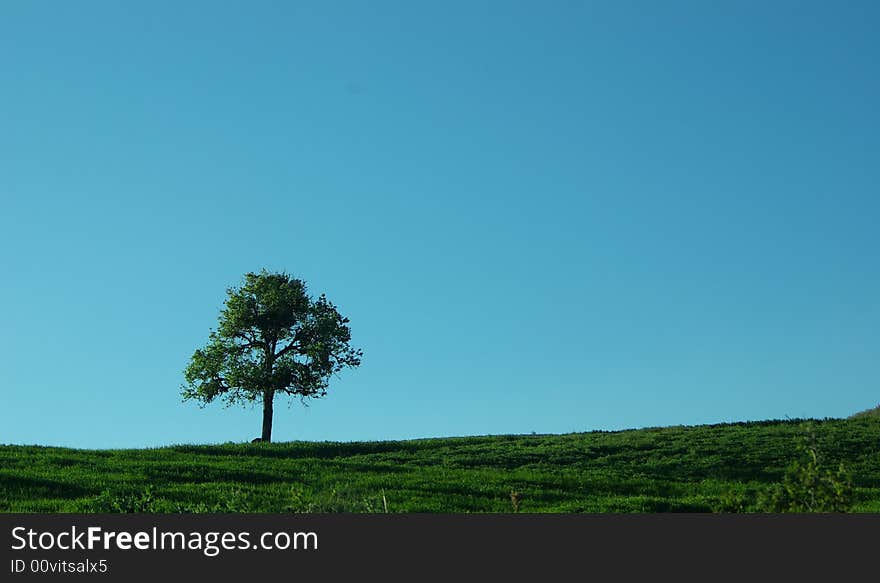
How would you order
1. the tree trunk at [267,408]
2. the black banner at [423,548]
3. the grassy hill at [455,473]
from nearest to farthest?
the black banner at [423,548] < the grassy hill at [455,473] < the tree trunk at [267,408]

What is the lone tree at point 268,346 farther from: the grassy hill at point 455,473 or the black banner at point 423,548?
the black banner at point 423,548

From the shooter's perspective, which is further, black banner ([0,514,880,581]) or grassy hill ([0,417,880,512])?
grassy hill ([0,417,880,512])

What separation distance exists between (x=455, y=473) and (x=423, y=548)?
24844mm

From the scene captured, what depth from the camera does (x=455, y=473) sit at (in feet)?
117

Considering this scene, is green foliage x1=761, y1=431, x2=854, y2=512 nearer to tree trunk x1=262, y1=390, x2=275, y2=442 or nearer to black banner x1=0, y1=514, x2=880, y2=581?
black banner x1=0, y1=514, x2=880, y2=581

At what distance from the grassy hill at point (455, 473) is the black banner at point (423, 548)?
288cm

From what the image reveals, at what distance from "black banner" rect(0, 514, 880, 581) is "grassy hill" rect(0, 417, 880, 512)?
2878 mm

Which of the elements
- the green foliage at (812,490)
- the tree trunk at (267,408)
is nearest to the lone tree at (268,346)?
the tree trunk at (267,408)

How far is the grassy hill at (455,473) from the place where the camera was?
24.9 meters

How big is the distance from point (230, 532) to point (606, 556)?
459cm

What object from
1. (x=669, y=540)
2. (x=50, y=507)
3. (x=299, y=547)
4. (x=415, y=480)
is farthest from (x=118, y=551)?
(x=415, y=480)

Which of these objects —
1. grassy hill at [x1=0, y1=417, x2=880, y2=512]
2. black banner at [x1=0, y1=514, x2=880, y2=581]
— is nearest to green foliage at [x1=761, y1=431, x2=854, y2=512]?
grassy hill at [x1=0, y1=417, x2=880, y2=512]

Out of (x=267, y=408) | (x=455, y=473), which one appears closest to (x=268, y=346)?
(x=267, y=408)

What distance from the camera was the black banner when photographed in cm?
1084
